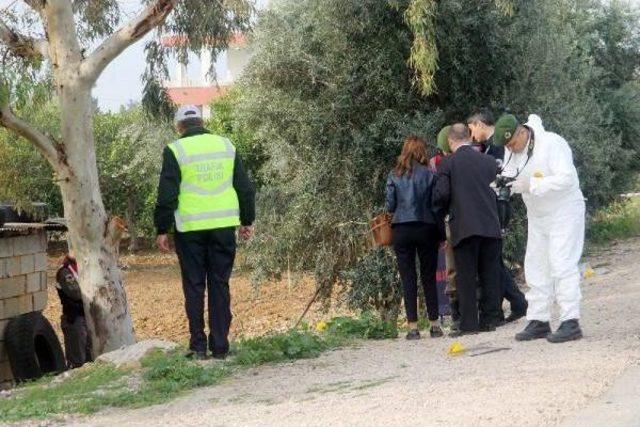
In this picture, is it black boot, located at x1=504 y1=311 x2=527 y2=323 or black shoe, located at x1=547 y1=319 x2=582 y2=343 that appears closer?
black shoe, located at x1=547 y1=319 x2=582 y2=343

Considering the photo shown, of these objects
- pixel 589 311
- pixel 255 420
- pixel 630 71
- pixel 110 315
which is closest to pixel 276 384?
pixel 255 420

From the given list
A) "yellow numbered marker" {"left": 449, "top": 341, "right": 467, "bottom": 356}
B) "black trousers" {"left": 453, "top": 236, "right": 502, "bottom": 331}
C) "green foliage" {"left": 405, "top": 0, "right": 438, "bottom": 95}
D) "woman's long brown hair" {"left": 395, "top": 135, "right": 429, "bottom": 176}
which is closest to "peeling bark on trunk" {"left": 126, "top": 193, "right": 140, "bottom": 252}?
"green foliage" {"left": 405, "top": 0, "right": 438, "bottom": 95}

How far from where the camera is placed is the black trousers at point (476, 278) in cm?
999

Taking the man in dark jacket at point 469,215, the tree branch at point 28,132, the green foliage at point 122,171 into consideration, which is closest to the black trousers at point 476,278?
the man in dark jacket at point 469,215

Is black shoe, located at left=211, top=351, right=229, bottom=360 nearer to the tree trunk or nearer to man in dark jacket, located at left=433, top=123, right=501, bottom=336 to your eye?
man in dark jacket, located at left=433, top=123, right=501, bottom=336

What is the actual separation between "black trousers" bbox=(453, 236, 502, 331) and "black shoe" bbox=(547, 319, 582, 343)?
4.01 ft

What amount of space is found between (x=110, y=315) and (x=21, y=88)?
2892mm

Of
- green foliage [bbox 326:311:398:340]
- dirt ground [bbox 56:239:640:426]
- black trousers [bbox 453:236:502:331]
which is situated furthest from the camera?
green foliage [bbox 326:311:398:340]

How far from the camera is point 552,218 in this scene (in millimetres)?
8836

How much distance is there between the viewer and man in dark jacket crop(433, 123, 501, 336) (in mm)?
9859

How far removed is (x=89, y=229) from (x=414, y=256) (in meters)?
4.95

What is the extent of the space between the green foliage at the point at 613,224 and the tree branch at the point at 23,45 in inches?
490

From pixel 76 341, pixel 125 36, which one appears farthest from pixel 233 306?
pixel 125 36

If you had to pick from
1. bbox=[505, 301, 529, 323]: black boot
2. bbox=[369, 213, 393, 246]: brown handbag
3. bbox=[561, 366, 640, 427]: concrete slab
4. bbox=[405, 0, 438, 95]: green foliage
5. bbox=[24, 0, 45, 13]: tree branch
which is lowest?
bbox=[561, 366, 640, 427]: concrete slab
